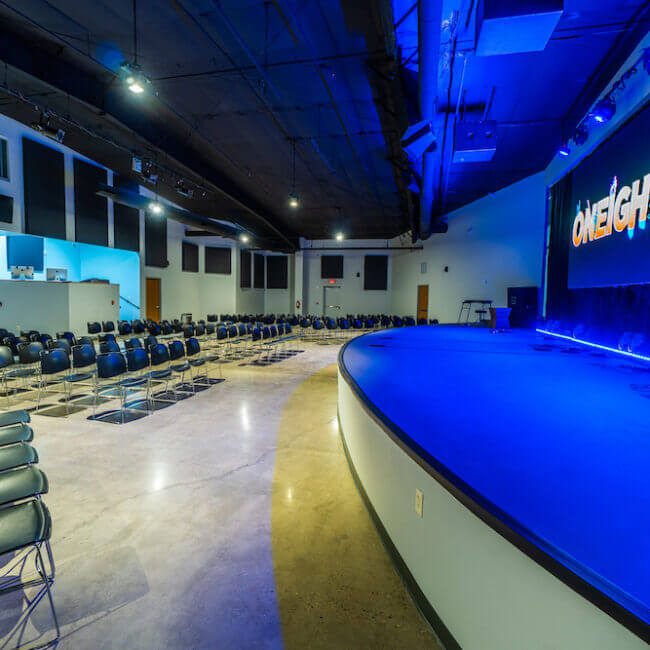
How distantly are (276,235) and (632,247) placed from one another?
14.5m

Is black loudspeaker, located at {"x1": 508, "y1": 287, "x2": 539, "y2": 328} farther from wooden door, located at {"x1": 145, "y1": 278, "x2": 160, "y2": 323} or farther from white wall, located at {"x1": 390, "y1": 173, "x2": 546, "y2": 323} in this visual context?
wooden door, located at {"x1": 145, "y1": 278, "x2": 160, "y2": 323}

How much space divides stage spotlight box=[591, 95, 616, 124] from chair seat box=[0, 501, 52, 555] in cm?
744

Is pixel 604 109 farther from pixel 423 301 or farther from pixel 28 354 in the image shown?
pixel 423 301

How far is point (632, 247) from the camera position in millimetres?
4992

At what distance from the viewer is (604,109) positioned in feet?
16.9

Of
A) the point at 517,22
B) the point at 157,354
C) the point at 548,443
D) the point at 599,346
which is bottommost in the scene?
the point at 157,354

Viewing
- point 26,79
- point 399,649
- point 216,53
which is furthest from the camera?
point 26,79

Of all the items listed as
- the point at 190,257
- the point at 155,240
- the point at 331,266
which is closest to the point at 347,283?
the point at 331,266

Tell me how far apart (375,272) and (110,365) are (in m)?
15.6

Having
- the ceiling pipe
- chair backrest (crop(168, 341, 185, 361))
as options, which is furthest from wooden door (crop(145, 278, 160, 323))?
the ceiling pipe

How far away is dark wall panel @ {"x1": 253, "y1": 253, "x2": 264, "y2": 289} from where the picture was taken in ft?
64.4

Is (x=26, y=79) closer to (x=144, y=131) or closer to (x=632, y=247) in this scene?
(x=144, y=131)

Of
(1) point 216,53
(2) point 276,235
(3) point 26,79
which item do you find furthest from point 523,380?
(2) point 276,235

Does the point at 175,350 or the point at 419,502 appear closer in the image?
the point at 419,502
